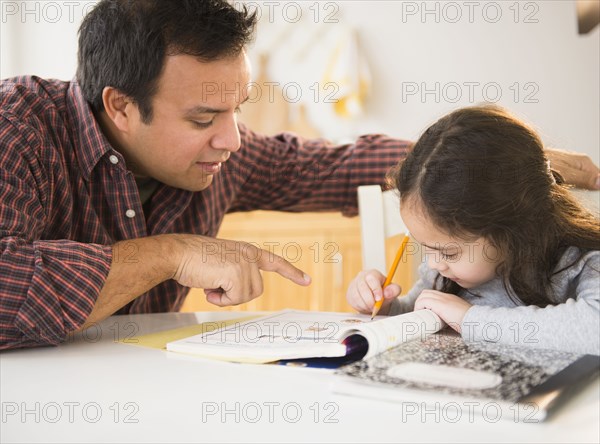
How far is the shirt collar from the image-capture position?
1.39 meters

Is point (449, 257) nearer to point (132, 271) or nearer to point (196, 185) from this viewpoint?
point (132, 271)

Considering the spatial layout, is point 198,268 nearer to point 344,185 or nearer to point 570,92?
point 344,185

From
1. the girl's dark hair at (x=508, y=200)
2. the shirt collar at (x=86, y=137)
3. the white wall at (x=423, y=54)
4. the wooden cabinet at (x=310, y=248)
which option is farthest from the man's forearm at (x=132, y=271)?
the white wall at (x=423, y=54)

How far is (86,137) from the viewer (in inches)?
55.2

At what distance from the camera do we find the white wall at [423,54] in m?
3.20

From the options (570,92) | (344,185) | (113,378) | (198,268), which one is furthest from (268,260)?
(570,92)

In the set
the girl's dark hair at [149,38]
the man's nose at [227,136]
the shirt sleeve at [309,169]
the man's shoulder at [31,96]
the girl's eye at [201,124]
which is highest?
the girl's dark hair at [149,38]

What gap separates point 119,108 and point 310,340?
2.41ft

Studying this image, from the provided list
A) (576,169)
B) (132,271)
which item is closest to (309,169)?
(576,169)

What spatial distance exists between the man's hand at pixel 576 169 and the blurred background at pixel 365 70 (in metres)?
1.74

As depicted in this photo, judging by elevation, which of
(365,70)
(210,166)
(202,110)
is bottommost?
(210,166)

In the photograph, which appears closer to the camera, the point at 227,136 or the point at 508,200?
the point at 508,200

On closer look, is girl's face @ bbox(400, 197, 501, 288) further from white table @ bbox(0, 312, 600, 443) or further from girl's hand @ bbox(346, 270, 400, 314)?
white table @ bbox(0, 312, 600, 443)

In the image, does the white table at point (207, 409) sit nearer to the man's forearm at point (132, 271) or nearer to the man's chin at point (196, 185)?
the man's forearm at point (132, 271)
